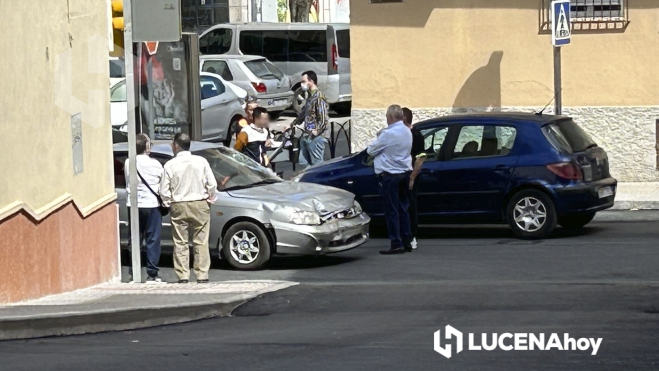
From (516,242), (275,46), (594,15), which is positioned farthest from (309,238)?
(275,46)

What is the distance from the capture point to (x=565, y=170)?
15086 millimetres

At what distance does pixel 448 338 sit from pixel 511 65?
498 inches

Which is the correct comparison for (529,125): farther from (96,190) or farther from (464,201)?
(96,190)

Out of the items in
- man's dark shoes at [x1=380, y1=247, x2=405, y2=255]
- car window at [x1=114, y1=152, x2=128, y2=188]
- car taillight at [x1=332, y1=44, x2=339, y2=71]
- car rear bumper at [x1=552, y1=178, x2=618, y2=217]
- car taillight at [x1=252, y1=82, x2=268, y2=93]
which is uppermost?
car taillight at [x1=332, y1=44, x2=339, y2=71]

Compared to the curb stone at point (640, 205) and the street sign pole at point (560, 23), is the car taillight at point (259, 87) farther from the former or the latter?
the curb stone at point (640, 205)

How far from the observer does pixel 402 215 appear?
1462 cm

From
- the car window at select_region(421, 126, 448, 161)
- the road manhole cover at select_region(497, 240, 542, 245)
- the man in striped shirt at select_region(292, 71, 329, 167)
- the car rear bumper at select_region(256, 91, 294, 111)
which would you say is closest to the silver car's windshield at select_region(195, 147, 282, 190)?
the car window at select_region(421, 126, 448, 161)

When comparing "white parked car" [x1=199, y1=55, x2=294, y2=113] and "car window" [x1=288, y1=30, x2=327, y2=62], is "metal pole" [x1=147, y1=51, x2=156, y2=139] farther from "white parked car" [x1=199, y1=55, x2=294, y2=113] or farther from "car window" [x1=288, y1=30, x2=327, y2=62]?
"car window" [x1=288, y1=30, x2=327, y2=62]

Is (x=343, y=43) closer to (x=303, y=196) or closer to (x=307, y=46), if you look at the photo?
(x=307, y=46)

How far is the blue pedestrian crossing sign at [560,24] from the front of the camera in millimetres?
19266

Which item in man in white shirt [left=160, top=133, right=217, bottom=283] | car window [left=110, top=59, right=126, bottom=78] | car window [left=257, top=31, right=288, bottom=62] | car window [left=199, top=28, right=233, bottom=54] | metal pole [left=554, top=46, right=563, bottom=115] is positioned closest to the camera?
man in white shirt [left=160, top=133, right=217, bottom=283]

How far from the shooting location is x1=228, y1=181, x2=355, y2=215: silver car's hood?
1381cm

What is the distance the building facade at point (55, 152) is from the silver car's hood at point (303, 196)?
169cm

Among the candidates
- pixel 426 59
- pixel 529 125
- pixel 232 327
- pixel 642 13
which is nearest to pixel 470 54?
pixel 426 59
